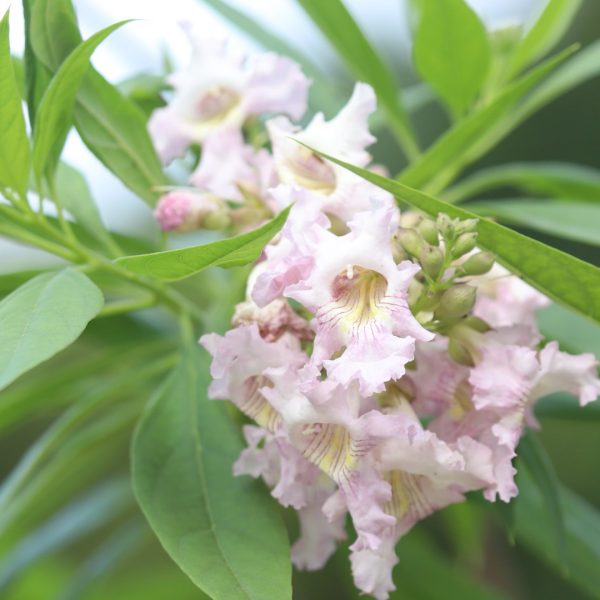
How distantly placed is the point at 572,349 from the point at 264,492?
1.54 ft

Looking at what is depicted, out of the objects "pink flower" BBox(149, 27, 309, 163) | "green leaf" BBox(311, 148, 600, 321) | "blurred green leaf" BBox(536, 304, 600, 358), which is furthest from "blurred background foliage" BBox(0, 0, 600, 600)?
"green leaf" BBox(311, 148, 600, 321)

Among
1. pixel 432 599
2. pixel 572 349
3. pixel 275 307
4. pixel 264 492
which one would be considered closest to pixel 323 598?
pixel 432 599

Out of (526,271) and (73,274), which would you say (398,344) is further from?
(73,274)

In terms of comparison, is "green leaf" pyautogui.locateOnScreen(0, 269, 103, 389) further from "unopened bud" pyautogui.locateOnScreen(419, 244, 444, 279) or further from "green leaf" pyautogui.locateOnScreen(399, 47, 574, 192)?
"green leaf" pyautogui.locateOnScreen(399, 47, 574, 192)

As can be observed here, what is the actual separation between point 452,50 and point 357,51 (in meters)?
0.13

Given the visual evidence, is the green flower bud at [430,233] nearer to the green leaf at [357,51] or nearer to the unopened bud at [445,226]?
the unopened bud at [445,226]

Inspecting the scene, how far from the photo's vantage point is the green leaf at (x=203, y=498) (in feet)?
2.63

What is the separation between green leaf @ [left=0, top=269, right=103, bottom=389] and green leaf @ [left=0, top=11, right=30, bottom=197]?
0.15 m

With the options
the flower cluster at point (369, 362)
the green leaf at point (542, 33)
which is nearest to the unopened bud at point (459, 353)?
the flower cluster at point (369, 362)

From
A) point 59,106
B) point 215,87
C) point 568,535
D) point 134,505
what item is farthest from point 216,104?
point 134,505

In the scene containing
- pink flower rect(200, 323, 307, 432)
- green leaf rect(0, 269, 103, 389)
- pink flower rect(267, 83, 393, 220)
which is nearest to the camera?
green leaf rect(0, 269, 103, 389)

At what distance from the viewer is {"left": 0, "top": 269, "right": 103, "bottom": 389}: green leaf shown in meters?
0.71

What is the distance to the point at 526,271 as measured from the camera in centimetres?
84

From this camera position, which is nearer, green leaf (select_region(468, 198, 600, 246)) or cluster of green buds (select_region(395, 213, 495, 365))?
cluster of green buds (select_region(395, 213, 495, 365))
